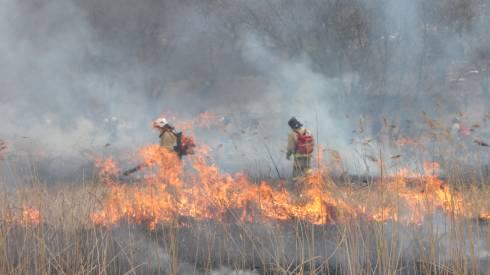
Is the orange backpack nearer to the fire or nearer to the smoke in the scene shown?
the fire

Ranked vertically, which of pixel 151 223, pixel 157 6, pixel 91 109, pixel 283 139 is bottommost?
pixel 151 223

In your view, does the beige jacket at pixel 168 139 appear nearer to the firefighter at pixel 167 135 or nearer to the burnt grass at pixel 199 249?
the firefighter at pixel 167 135

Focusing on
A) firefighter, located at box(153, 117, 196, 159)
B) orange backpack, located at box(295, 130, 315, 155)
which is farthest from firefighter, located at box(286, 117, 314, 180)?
firefighter, located at box(153, 117, 196, 159)

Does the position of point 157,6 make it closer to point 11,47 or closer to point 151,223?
point 11,47

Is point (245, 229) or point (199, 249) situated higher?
point (245, 229)

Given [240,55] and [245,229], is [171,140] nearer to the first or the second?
[245,229]

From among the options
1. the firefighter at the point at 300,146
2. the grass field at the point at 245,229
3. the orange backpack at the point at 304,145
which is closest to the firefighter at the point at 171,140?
the grass field at the point at 245,229

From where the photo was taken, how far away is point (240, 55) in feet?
86.2

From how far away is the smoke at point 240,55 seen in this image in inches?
606

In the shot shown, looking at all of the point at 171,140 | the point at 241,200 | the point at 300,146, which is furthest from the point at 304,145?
the point at 171,140

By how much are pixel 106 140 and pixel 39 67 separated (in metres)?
5.30

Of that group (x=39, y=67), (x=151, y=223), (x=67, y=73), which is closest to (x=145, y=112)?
(x=67, y=73)

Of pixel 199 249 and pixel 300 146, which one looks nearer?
pixel 199 249

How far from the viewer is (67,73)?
1859cm
